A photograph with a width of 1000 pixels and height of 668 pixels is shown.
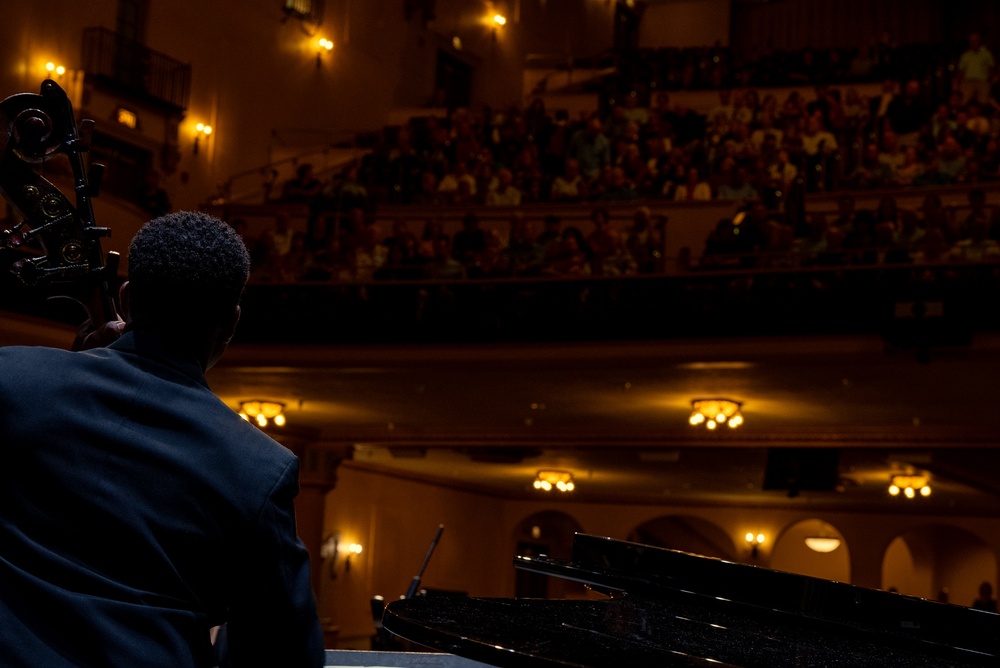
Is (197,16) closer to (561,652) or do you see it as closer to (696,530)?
(696,530)

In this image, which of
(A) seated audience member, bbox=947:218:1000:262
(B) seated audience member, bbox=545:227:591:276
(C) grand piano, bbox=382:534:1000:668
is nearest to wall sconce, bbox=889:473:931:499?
(A) seated audience member, bbox=947:218:1000:262

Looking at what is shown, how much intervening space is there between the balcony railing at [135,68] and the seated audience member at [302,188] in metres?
2.29

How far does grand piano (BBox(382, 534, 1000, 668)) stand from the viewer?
144 cm

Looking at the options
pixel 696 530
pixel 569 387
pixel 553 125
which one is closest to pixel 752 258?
pixel 569 387

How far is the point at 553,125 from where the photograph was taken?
11.4 metres

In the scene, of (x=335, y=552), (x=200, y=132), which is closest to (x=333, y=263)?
(x=200, y=132)

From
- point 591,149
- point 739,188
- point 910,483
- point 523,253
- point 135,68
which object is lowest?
point 910,483

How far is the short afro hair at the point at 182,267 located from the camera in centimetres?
121

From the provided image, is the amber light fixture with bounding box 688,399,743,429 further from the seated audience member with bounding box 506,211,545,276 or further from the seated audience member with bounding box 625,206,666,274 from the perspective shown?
the seated audience member with bounding box 506,211,545,276

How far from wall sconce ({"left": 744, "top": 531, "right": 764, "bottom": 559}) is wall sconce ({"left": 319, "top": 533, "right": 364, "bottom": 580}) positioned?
5.56 meters

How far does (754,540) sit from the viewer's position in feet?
52.5

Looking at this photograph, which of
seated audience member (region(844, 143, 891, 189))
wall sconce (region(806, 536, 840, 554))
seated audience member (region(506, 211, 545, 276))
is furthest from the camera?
wall sconce (region(806, 536, 840, 554))

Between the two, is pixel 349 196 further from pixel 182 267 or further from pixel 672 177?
pixel 182 267

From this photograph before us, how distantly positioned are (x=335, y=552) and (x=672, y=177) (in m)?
6.45
